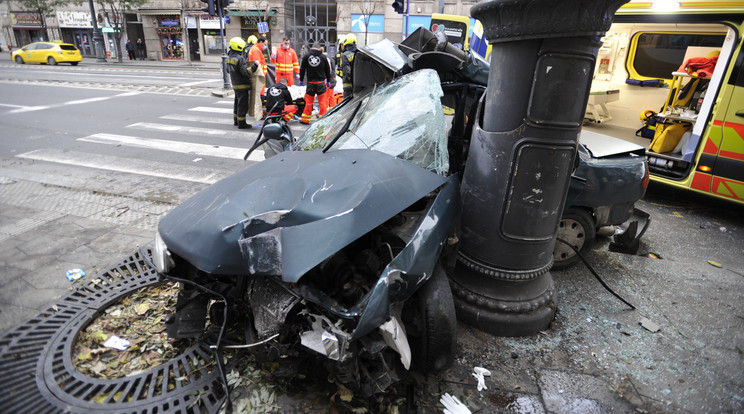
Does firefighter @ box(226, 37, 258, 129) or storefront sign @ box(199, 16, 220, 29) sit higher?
storefront sign @ box(199, 16, 220, 29)

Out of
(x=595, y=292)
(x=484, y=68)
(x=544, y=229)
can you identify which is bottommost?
(x=595, y=292)

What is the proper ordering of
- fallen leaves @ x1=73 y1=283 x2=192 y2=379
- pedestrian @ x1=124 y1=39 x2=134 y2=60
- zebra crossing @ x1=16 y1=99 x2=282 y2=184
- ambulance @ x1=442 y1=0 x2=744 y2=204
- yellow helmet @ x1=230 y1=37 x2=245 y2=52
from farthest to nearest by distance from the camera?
pedestrian @ x1=124 y1=39 x2=134 y2=60
yellow helmet @ x1=230 y1=37 x2=245 y2=52
zebra crossing @ x1=16 y1=99 x2=282 y2=184
ambulance @ x1=442 y1=0 x2=744 y2=204
fallen leaves @ x1=73 y1=283 x2=192 y2=379

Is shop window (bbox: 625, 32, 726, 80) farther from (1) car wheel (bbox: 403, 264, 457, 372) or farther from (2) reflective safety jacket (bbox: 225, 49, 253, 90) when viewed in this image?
(1) car wheel (bbox: 403, 264, 457, 372)

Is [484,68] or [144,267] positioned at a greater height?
[484,68]

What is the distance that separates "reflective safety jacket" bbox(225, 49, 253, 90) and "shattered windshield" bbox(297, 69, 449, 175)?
6.68m

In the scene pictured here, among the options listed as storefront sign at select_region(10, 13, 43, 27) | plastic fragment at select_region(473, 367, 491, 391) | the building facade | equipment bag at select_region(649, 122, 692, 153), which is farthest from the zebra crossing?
storefront sign at select_region(10, 13, 43, 27)

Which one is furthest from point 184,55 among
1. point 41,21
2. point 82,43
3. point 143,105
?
point 143,105

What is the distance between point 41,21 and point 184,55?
14.8m

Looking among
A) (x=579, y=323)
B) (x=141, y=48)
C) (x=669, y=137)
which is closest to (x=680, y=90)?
(x=669, y=137)

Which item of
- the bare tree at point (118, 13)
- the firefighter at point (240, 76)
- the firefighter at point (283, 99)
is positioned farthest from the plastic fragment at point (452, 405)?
the bare tree at point (118, 13)

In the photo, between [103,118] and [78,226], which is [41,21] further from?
[78,226]

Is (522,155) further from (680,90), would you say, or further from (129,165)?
(680,90)

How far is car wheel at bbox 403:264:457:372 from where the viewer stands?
239 cm

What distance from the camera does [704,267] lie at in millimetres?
4230
